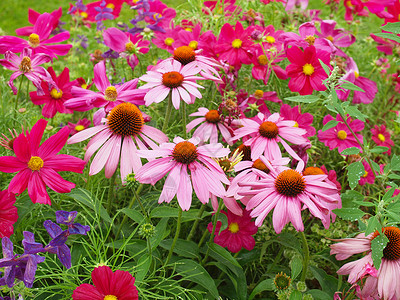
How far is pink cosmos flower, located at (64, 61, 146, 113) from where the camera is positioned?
1082mm

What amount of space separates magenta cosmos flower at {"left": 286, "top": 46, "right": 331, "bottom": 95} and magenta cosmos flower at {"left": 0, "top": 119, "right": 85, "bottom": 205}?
68cm

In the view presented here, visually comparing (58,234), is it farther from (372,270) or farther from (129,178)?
(372,270)

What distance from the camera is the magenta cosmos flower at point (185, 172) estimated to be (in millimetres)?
819

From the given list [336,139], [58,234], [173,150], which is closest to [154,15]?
[336,139]

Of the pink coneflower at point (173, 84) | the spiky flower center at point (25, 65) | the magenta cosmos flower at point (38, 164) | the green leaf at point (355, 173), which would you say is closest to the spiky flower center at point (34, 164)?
the magenta cosmos flower at point (38, 164)

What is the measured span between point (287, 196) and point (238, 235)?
10.6 inches

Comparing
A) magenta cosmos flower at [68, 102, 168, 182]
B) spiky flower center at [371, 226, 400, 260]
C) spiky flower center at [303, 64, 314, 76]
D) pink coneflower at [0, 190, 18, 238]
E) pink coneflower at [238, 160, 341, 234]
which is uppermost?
spiky flower center at [303, 64, 314, 76]

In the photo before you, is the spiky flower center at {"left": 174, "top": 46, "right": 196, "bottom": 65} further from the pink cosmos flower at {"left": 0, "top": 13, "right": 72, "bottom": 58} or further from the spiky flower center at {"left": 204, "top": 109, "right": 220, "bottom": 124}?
the pink cosmos flower at {"left": 0, "top": 13, "right": 72, "bottom": 58}

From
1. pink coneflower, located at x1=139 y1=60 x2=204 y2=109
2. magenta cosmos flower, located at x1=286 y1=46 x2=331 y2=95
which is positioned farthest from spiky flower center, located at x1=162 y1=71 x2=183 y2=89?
magenta cosmos flower, located at x1=286 y1=46 x2=331 y2=95

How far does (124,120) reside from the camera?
3.11 ft

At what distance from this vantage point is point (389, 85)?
2092 mm

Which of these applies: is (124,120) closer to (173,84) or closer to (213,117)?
(173,84)

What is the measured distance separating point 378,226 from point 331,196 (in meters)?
0.11

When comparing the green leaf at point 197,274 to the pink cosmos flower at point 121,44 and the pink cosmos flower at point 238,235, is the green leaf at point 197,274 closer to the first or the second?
the pink cosmos flower at point 238,235
